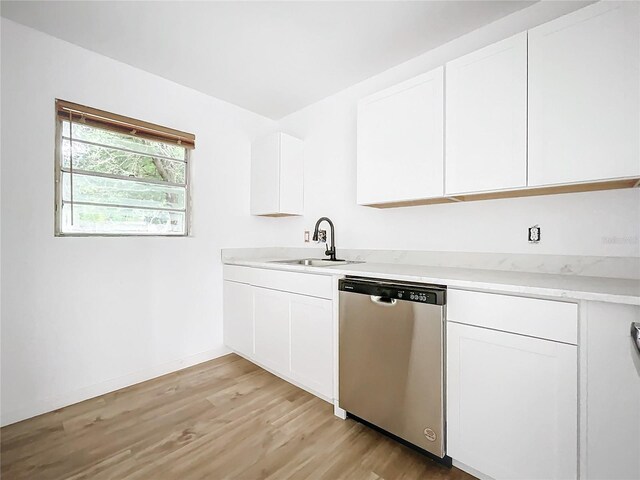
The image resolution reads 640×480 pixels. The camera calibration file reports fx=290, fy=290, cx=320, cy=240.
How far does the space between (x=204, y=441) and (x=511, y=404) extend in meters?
1.57

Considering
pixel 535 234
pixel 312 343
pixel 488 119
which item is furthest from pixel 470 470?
pixel 488 119

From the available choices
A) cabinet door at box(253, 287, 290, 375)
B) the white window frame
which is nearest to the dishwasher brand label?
cabinet door at box(253, 287, 290, 375)

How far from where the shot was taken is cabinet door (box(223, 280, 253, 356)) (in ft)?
8.32

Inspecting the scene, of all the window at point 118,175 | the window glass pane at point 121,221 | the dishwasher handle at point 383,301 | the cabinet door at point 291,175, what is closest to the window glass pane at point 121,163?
the window at point 118,175

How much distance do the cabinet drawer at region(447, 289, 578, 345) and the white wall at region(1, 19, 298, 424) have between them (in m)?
2.22

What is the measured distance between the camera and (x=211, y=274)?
278 centimetres

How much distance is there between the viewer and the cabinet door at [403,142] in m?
1.75

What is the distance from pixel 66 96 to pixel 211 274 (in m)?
1.69

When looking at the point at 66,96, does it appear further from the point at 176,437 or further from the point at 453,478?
the point at 453,478

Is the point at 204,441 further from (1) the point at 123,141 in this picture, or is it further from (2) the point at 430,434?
(1) the point at 123,141

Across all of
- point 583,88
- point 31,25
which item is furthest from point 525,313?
point 31,25

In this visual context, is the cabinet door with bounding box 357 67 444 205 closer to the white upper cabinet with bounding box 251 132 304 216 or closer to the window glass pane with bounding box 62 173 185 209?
the white upper cabinet with bounding box 251 132 304 216

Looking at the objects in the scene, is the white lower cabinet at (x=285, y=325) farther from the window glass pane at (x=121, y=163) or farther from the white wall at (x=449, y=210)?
the window glass pane at (x=121, y=163)

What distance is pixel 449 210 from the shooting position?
2031 millimetres
